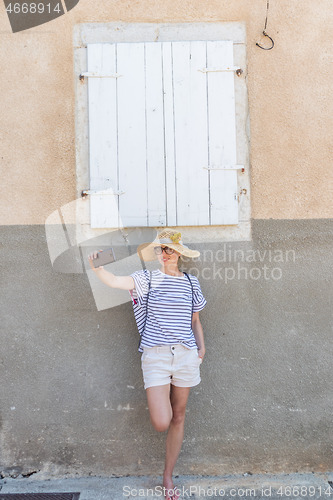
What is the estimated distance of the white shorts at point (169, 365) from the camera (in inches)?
136

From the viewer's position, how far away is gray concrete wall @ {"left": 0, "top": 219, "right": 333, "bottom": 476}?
13.1 feet

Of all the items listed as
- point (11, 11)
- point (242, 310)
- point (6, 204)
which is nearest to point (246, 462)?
point (242, 310)

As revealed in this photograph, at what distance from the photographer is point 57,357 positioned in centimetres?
402

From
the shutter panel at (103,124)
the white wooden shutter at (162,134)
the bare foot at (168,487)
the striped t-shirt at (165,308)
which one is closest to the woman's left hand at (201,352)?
the striped t-shirt at (165,308)

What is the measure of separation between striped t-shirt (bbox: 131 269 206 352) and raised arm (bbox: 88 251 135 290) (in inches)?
2.1

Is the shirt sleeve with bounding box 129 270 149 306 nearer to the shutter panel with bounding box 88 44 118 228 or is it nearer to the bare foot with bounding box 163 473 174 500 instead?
the shutter panel with bounding box 88 44 118 228

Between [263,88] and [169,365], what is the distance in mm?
2521

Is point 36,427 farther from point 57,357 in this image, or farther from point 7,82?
point 7,82

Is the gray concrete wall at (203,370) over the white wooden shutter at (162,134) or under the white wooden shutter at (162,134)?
under

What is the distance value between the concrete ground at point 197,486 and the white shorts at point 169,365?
3.24 ft

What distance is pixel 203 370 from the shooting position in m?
4.04

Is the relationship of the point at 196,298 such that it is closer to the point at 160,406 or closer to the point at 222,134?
the point at 160,406

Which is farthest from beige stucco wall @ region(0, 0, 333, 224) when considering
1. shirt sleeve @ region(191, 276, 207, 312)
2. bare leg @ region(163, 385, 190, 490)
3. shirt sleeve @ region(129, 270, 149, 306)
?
bare leg @ region(163, 385, 190, 490)

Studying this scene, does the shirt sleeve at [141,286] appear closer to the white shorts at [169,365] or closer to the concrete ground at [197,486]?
the white shorts at [169,365]
